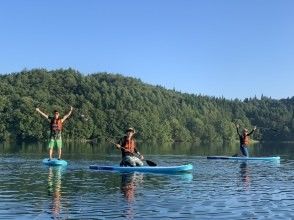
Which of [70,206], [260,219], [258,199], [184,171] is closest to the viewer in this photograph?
[260,219]

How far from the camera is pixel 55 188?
2153 centimetres

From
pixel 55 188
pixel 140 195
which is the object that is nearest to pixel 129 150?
pixel 55 188

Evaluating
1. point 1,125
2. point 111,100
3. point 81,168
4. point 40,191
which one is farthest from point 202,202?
point 111,100

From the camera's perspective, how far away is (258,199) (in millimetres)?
19781

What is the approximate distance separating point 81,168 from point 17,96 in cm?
12700

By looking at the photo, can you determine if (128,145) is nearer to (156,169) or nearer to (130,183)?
(156,169)

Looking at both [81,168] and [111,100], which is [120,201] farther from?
[111,100]

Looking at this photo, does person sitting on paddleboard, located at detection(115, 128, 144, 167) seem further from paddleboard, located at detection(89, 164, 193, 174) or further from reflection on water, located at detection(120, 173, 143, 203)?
reflection on water, located at detection(120, 173, 143, 203)

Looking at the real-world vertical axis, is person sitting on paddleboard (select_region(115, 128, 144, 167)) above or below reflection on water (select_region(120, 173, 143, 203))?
above

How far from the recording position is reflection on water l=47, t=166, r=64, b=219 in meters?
16.6

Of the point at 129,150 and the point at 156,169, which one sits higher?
the point at 129,150

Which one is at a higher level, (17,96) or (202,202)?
(17,96)

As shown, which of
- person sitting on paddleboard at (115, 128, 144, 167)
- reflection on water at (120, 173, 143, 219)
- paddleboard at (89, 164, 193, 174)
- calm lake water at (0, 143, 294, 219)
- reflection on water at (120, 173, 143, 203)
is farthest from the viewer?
person sitting on paddleboard at (115, 128, 144, 167)

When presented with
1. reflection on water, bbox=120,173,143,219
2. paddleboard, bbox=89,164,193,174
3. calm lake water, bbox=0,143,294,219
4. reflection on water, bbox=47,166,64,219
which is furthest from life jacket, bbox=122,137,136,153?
reflection on water, bbox=47,166,64,219
